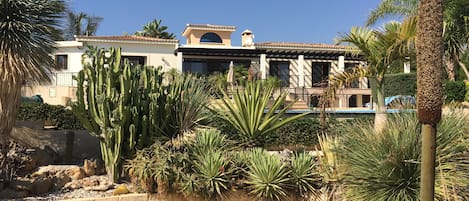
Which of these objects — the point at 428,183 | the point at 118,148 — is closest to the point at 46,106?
the point at 118,148

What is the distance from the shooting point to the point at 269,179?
7.46m

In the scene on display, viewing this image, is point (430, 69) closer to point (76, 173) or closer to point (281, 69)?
point (76, 173)

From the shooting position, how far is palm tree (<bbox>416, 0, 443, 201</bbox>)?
2.98 m

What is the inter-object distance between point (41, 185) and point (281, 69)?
83.1 feet

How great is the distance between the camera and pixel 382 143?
18.4 ft

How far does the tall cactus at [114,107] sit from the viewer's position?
865cm

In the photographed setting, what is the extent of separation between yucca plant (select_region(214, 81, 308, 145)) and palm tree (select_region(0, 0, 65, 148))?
4.52 meters

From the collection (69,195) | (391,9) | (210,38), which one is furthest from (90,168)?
(210,38)

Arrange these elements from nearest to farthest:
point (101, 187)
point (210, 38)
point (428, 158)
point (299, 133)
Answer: point (428, 158), point (101, 187), point (299, 133), point (210, 38)

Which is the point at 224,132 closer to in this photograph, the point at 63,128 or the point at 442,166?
the point at 442,166

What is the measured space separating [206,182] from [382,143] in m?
3.34

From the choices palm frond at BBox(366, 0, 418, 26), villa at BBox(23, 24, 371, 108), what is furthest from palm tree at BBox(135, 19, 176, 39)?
palm frond at BBox(366, 0, 418, 26)

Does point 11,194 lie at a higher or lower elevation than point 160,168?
lower

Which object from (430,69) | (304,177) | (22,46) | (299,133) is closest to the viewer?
(430,69)
